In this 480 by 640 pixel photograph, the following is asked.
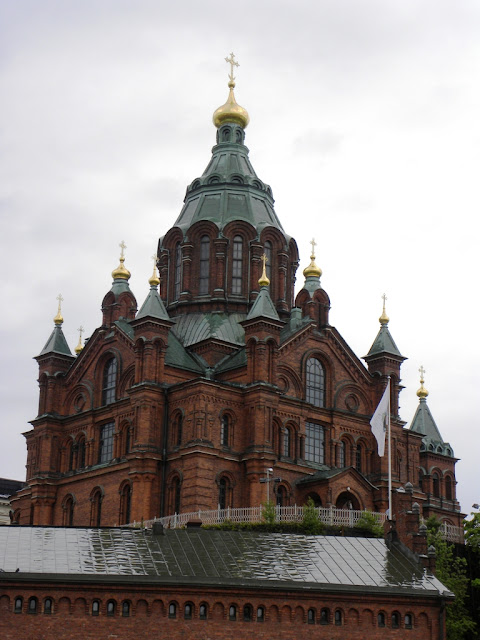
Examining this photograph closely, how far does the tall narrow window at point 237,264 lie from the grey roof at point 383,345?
9487mm

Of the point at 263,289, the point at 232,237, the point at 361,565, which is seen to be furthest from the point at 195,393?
the point at 361,565

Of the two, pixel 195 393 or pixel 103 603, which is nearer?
pixel 103 603

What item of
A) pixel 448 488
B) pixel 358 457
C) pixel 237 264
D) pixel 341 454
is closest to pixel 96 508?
pixel 341 454

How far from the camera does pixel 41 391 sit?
270 feet

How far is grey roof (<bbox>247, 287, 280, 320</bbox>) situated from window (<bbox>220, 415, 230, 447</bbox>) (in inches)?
242

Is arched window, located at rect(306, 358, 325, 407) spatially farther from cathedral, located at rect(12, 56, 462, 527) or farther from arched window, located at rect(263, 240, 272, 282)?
arched window, located at rect(263, 240, 272, 282)

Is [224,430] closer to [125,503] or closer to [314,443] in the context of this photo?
[314,443]

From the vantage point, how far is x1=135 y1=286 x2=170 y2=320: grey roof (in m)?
73.9

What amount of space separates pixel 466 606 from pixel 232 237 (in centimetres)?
3190

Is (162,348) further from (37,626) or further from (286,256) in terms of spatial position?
(37,626)

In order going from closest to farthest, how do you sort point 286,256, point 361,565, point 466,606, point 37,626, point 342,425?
point 37,626
point 361,565
point 466,606
point 342,425
point 286,256

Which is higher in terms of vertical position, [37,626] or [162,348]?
[162,348]

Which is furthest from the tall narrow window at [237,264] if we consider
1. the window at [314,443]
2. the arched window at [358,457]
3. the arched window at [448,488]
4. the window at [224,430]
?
the arched window at [448,488]

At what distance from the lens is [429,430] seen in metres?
95.6
